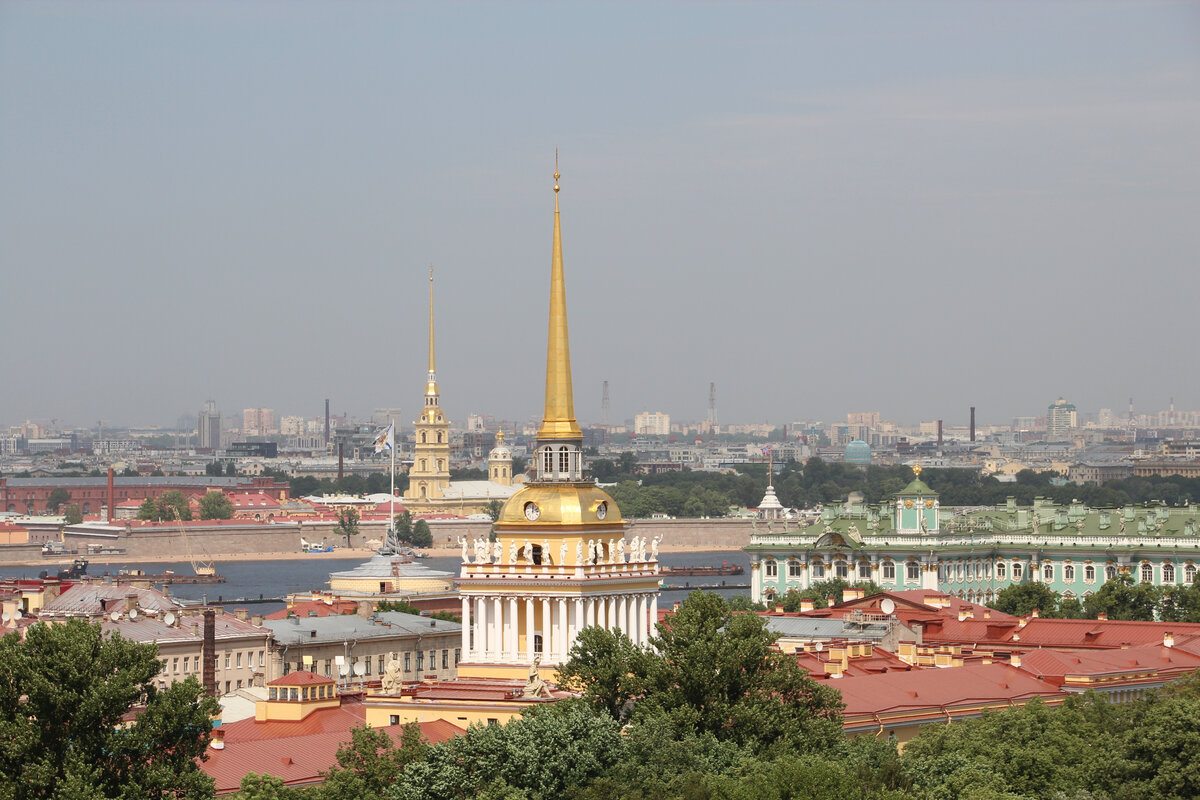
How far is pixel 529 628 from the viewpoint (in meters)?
39.0

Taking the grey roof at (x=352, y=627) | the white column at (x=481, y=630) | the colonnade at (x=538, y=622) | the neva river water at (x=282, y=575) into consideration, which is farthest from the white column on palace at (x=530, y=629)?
the neva river water at (x=282, y=575)

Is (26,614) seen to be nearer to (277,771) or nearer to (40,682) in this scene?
(277,771)

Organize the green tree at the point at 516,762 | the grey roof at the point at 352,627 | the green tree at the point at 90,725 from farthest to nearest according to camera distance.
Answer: the grey roof at the point at 352,627 → the green tree at the point at 516,762 → the green tree at the point at 90,725

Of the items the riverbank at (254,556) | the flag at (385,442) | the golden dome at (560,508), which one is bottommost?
the riverbank at (254,556)

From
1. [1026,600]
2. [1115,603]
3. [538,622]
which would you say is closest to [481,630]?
[538,622]

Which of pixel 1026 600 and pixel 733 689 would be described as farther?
pixel 1026 600

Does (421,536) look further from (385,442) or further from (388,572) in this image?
(388,572)

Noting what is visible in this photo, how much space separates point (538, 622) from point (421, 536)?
14913cm

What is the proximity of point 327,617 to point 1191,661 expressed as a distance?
26400mm

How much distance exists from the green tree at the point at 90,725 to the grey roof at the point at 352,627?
34.4 m

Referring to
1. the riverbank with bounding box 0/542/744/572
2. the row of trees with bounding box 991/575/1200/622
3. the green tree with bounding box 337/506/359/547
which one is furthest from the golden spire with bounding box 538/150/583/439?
the green tree with bounding box 337/506/359/547

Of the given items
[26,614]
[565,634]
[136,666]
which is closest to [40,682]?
[136,666]

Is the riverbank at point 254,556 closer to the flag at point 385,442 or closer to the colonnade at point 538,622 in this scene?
the flag at point 385,442

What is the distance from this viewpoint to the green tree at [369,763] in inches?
1267
